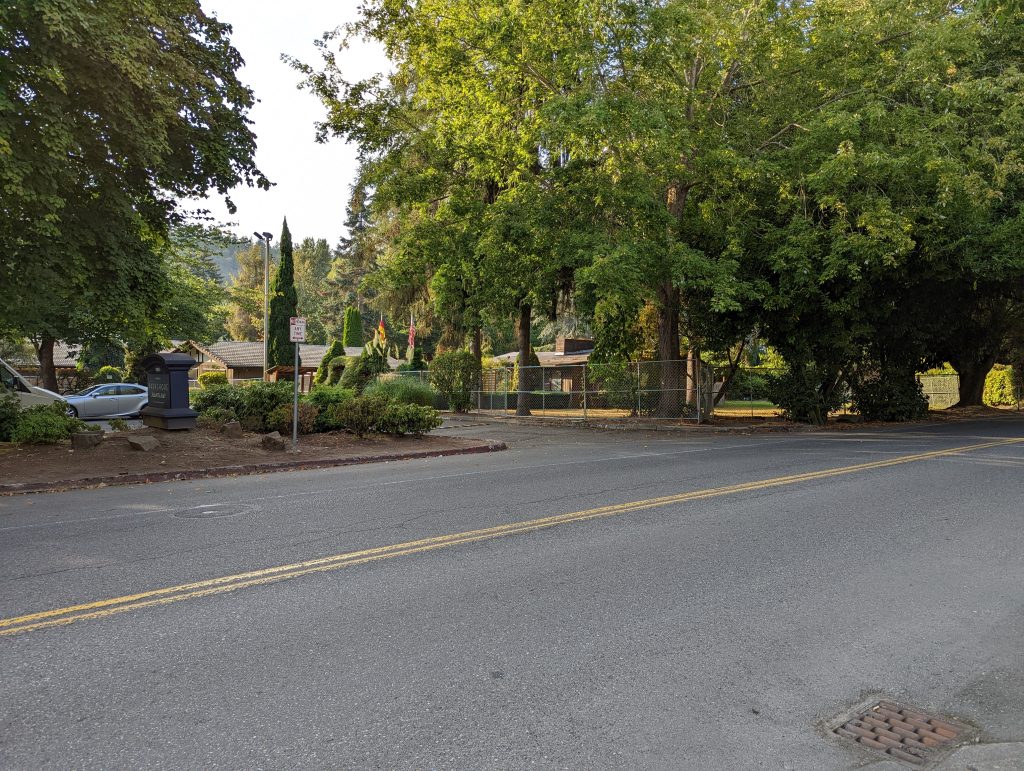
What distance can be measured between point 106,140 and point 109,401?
49.6 ft

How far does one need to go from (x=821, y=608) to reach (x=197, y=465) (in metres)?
10.9

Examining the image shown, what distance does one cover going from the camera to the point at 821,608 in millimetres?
4914

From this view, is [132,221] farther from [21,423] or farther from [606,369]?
[606,369]

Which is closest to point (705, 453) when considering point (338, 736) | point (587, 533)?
point (587, 533)

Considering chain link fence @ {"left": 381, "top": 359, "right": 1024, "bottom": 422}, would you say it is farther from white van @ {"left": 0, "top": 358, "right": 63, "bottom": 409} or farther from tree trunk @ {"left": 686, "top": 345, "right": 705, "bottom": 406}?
white van @ {"left": 0, "top": 358, "right": 63, "bottom": 409}

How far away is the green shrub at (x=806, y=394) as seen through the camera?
2305cm

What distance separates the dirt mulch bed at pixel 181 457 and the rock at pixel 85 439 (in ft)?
0.46

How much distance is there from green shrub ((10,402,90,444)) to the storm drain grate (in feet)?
46.7

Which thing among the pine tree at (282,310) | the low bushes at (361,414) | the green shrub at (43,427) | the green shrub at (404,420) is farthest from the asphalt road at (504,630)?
the pine tree at (282,310)

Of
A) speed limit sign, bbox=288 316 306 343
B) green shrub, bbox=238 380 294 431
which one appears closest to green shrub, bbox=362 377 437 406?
green shrub, bbox=238 380 294 431

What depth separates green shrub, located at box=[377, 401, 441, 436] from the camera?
1725 centimetres

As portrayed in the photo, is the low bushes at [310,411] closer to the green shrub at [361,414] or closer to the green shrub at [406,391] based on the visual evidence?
the green shrub at [361,414]

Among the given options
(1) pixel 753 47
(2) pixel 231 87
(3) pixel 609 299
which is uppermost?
(1) pixel 753 47

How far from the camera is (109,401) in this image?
24.2m
